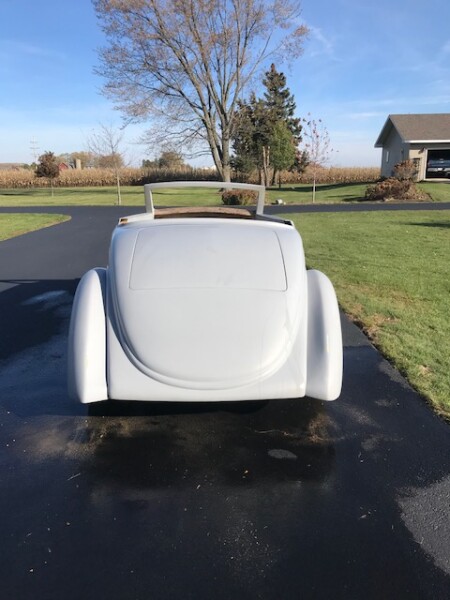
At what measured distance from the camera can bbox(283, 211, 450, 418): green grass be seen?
4090 mm

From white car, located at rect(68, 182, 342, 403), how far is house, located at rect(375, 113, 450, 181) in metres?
36.4

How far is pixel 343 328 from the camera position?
16.6ft

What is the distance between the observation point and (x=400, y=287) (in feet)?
21.8

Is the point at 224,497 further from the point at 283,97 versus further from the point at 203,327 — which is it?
the point at 283,97

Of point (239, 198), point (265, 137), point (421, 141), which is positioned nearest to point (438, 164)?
point (421, 141)

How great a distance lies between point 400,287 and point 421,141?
3279 cm

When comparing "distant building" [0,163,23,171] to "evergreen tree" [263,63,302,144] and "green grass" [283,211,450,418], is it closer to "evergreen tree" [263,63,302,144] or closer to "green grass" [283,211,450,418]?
"evergreen tree" [263,63,302,144]

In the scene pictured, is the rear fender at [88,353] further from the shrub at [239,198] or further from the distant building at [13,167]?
the distant building at [13,167]

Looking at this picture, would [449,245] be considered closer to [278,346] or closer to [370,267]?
[370,267]

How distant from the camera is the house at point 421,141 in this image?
35156 millimetres

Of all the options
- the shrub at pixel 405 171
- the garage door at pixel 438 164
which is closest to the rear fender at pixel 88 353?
the shrub at pixel 405 171

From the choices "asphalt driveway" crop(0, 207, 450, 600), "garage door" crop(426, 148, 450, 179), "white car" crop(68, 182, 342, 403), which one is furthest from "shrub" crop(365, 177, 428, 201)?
"white car" crop(68, 182, 342, 403)

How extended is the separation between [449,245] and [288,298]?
8.49 metres

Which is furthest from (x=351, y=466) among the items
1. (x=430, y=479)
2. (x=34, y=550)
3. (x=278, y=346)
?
(x=34, y=550)
